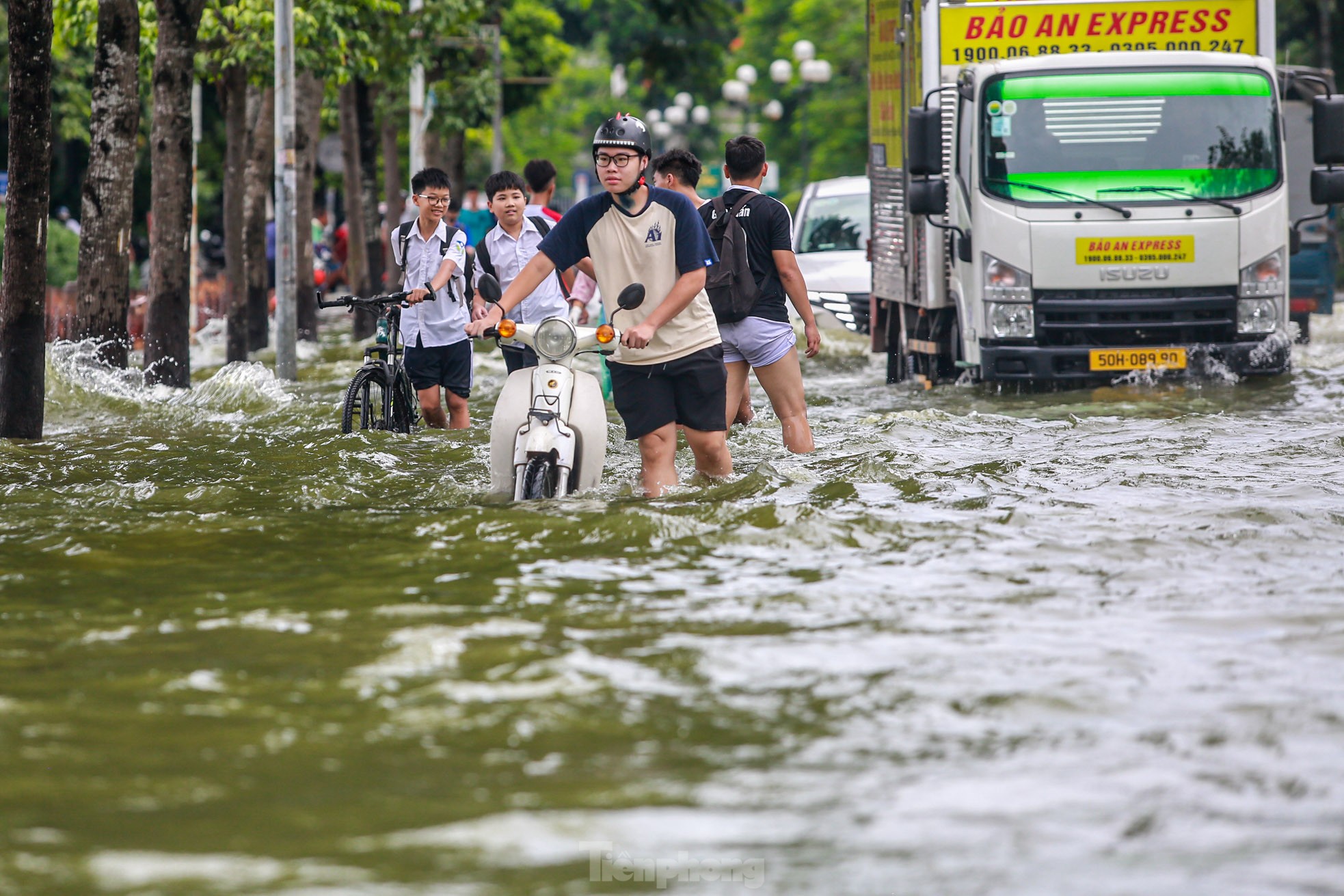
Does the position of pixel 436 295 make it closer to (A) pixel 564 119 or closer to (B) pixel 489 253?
(B) pixel 489 253

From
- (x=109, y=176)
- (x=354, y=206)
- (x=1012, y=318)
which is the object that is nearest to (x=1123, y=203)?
(x=1012, y=318)

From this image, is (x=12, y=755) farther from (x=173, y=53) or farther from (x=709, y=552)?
(x=173, y=53)

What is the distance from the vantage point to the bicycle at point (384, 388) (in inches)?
458

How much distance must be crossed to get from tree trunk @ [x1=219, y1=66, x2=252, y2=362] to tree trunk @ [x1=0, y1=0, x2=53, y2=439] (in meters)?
8.99

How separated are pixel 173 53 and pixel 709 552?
10664mm

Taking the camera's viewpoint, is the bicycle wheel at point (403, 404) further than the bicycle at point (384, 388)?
Yes

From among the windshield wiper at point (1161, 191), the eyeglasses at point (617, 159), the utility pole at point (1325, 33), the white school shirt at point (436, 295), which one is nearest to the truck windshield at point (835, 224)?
the windshield wiper at point (1161, 191)

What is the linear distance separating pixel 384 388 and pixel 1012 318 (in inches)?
191

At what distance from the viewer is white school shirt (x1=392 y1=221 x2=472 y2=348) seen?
40.1 ft

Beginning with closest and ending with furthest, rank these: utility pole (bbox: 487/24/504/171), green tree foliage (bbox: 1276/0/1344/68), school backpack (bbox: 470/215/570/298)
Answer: school backpack (bbox: 470/215/570/298) → green tree foliage (bbox: 1276/0/1344/68) → utility pole (bbox: 487/24/504/171)

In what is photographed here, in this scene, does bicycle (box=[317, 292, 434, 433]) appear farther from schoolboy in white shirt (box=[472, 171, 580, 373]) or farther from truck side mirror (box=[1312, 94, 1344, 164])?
truck side mirror (box=[1312, 94, 1344, 164])

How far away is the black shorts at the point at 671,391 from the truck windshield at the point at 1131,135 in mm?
6168

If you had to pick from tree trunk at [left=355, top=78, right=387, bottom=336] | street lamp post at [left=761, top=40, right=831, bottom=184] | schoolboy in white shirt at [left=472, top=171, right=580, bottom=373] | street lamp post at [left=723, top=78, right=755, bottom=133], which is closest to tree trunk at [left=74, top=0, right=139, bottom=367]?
schoolboy in white shirt at [left=472, top=171, right=580, bottom=373]

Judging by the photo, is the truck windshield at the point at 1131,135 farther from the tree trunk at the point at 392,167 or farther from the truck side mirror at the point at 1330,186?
the tree trunk at the point at 392,167
